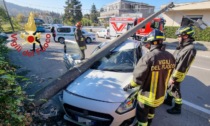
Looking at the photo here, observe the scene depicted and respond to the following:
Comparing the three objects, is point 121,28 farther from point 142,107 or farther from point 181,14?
point 142,107

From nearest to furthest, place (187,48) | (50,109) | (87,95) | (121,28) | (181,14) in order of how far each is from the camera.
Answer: (87,95) < (187,48) < (50,109) < (121,28) < (181,14)

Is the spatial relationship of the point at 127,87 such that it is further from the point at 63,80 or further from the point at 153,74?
the point at 63,80

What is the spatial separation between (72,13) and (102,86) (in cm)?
4972

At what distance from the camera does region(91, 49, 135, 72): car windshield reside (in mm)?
3304

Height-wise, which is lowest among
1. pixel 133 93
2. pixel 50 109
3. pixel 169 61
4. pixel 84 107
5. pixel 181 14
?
pixel 50 109

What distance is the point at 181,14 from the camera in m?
18.0

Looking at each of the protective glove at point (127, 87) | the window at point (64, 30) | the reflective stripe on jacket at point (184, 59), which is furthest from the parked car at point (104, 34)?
the protective glove at point (127, 87)

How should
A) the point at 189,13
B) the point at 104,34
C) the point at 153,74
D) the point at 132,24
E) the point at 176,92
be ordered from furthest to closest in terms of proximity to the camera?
the point at 104,34 → the point at 189,13 → the point at 132,24 → the point at 176,92 → the point at 153,74

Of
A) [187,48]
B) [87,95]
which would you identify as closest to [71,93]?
[87,95]

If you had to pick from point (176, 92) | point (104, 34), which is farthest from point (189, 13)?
point (176, 92)

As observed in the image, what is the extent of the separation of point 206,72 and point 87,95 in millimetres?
5832

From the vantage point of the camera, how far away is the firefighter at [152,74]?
6.96 feet

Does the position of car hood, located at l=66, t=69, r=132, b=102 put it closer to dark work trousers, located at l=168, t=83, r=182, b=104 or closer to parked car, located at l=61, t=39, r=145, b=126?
parked car, located at l=61, t=39, r=145, b=126

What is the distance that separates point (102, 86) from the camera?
2760 mm
